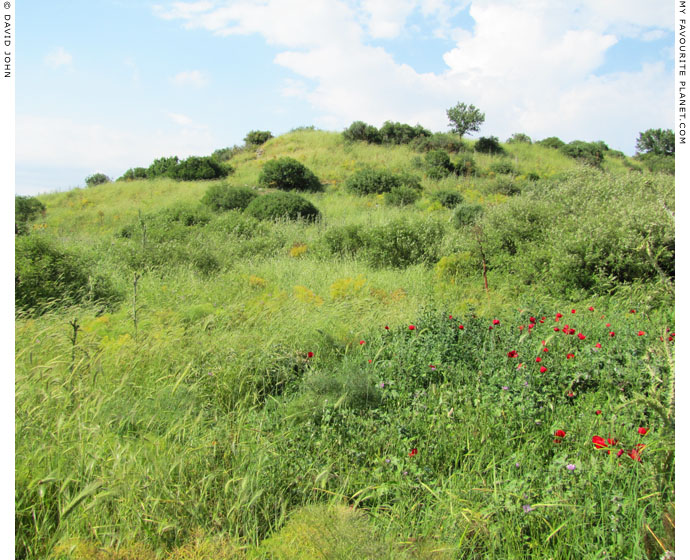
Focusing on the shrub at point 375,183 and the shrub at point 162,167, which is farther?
the shrub at point 162,167

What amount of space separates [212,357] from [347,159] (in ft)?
81.9

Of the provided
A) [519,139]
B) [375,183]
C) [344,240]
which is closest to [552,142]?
[519,139]

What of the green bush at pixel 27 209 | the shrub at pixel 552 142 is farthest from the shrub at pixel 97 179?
the shrub at pixel 552 142

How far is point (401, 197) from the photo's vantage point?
58.0 feet

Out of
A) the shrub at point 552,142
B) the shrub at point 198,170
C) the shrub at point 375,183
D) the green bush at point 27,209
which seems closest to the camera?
the green bush at point 27,209

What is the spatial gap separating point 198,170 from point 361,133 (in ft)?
39.2

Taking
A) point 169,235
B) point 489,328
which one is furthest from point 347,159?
point 489,328

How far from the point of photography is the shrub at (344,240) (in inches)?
384

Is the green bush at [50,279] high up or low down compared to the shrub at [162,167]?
down

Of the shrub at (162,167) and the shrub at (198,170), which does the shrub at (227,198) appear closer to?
the shrub at (198,170)

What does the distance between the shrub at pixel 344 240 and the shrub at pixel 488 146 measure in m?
23.5

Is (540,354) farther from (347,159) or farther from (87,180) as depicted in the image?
(87,180)

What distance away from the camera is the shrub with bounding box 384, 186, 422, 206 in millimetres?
17531

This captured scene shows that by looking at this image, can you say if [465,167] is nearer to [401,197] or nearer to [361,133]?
[361,133]
